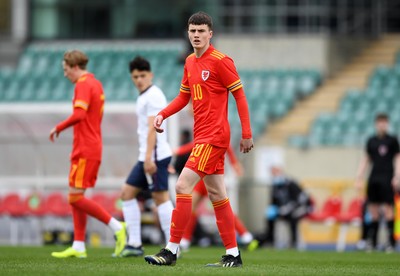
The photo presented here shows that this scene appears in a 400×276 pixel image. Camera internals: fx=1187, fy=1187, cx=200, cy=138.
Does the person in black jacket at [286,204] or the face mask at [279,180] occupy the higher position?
the face mask at [279,180]

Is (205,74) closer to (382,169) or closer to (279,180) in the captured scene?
(382,169)

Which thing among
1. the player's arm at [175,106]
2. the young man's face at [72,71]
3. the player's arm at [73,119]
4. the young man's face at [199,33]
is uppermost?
the young man's face at [199,33]

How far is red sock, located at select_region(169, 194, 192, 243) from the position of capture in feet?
35.3

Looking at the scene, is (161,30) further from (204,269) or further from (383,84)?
(204,269)

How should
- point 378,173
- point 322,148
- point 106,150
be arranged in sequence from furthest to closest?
point 322,148 → point 106,150 → point 378,173

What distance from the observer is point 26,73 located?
30359mm

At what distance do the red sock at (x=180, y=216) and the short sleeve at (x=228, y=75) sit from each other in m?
1.06

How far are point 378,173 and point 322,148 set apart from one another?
6.48m

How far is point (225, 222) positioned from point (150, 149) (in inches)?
90.3

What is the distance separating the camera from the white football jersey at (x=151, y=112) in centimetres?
1318

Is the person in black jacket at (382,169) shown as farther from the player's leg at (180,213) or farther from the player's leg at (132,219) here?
the player's leg at (180,213)

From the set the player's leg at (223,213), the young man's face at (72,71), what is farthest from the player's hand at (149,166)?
the player's leg at (223,213)

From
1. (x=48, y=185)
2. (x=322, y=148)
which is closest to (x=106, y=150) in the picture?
(x=48, y=185)

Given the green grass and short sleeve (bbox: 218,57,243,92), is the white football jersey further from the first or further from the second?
short sleeve (bbox: 218,57,243,92)
